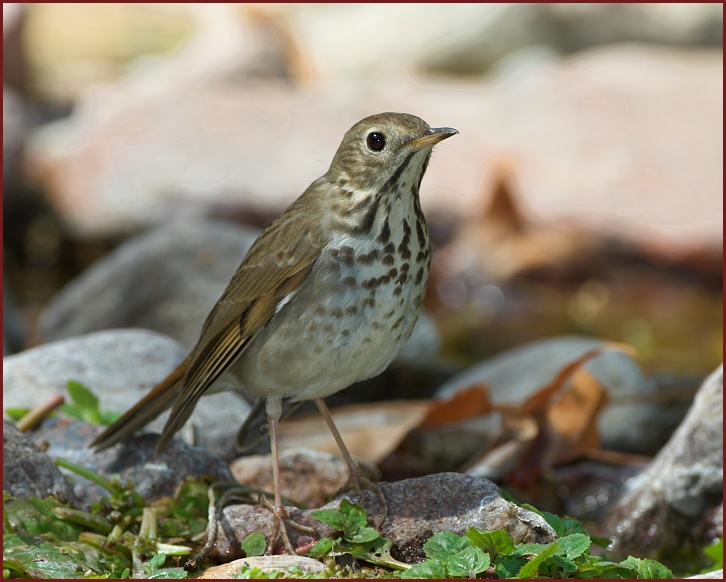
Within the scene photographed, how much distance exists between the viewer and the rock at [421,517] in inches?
171

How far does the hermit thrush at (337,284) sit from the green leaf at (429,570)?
727 mm

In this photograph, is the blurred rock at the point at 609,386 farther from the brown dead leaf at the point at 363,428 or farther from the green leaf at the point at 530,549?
the green leaf at the point at 530,549

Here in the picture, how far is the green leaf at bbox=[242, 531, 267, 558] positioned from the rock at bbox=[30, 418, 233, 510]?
726mm

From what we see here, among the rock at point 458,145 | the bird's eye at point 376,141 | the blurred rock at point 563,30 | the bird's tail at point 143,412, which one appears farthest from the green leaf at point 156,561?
the blurred rock at point 563,30

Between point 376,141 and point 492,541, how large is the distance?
67.1 inches

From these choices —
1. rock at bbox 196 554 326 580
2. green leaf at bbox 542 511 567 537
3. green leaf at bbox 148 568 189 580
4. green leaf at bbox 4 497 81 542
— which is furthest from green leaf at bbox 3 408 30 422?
green leaf at bbox 542 511 567 537

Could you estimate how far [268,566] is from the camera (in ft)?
13.2

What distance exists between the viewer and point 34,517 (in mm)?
4664

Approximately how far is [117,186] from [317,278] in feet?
23.8

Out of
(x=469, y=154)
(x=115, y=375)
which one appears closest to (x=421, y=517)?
(x=115, y=375)

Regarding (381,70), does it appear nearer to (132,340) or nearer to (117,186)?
(117,186)

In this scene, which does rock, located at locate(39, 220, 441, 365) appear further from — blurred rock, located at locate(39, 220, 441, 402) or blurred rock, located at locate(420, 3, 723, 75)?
blurred rock, located at locate(420, 3, 723, 75)

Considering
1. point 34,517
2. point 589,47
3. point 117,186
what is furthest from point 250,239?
point 589,47

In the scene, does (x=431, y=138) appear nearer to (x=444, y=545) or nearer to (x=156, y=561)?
(x=444, y=545)
